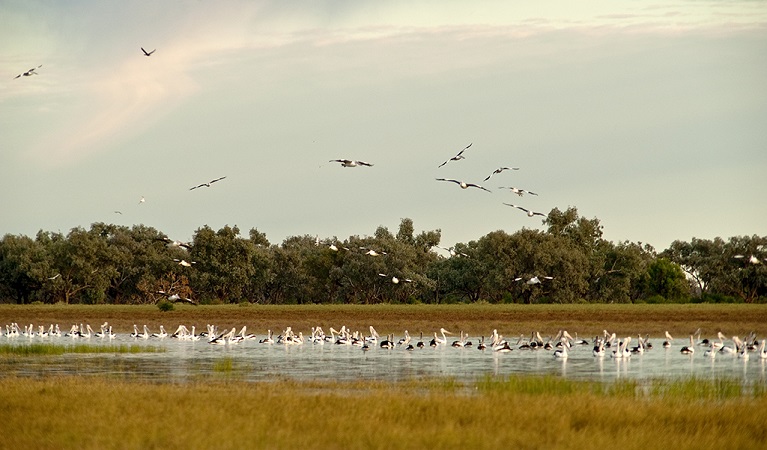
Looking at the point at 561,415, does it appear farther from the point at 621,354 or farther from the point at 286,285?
the point at 286,285

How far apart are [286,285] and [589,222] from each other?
2921cm

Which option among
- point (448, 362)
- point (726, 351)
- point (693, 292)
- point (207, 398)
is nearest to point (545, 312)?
point (726, 351)

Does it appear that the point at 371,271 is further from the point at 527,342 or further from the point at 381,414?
the point at 381,414

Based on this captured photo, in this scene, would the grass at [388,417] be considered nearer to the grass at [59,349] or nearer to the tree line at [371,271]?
the grass at [59,349]

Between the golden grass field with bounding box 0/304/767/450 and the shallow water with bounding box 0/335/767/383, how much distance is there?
2319 mm

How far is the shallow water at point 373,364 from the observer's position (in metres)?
32.5


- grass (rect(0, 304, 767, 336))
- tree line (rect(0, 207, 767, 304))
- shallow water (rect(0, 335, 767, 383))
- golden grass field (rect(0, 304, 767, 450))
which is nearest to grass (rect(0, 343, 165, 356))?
shallow water (rect(0, 335, 767, 383))

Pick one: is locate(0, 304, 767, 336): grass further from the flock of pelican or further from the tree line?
the tree line

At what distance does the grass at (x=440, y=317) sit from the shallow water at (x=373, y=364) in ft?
38.3

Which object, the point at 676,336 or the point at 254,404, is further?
the point at 676,336

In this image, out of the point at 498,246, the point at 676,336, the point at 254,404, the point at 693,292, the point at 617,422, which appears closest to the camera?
the point at 617,422

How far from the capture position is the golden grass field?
18.0m

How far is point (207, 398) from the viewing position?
76.4 feet

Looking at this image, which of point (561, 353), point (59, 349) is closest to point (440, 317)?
point (561, 353)
